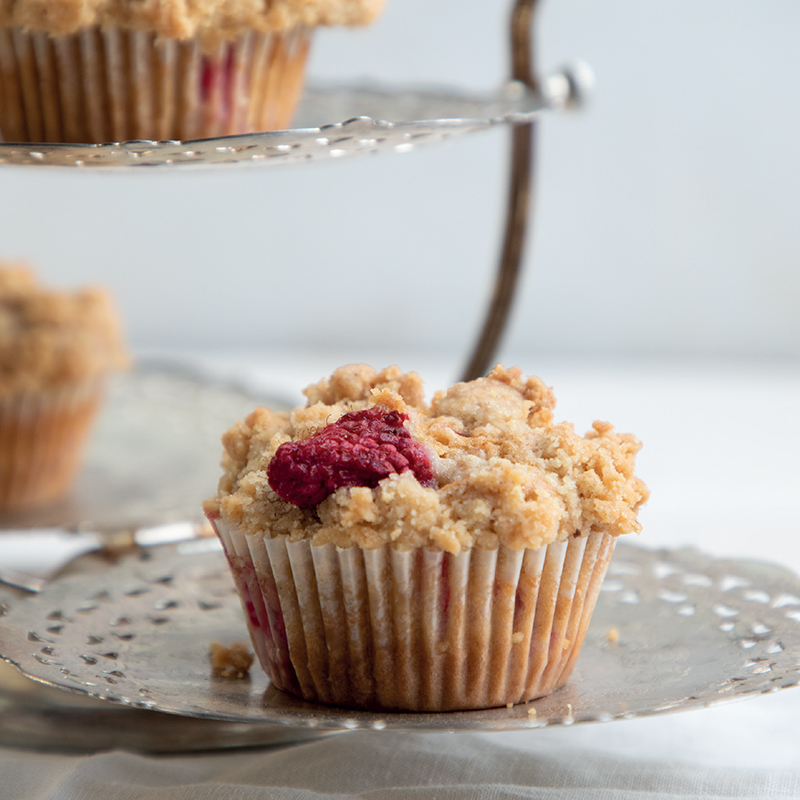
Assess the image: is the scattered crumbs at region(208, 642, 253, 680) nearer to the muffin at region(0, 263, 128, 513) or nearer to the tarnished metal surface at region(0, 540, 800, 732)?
the tarnished metal surface at region(0, 540, 800, 732)

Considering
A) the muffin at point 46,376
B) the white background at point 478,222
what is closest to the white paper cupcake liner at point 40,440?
the muffin at point 46,376

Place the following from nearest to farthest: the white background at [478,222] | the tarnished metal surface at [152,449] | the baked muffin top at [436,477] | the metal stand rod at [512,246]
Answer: the baked muffin top at [436,477] → the metal stand rod at [512,246] → the tarnished metal surface at [152,449] → the white background at [478,222]

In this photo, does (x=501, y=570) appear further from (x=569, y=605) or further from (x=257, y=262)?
(x=257, y=262)

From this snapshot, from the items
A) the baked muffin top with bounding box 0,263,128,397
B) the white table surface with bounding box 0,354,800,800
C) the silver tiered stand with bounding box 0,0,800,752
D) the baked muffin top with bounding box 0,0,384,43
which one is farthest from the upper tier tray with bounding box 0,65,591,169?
the baked muffin top with bounding box 0,263,128,397

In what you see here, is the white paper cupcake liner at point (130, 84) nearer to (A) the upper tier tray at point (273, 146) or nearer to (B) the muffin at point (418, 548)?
(A) the upper tier tray at point (273, 146)

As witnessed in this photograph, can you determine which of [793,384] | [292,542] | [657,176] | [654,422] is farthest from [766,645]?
[657,176]
